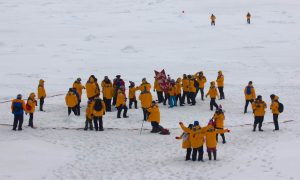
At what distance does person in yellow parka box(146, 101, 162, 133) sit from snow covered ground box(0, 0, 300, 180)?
0.38 meters

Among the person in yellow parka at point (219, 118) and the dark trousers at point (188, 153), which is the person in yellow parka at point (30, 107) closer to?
the dark trousers at point (188, 153)

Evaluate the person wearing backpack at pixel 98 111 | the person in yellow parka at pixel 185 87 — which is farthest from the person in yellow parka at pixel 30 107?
the person in yellow parka at pixel 185 87

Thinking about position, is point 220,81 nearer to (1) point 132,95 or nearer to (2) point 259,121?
(1) point 132,95

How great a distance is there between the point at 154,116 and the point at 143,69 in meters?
15.0

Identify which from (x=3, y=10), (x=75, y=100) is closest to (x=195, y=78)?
(x=75, y=100)

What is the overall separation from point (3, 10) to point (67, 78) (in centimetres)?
3319

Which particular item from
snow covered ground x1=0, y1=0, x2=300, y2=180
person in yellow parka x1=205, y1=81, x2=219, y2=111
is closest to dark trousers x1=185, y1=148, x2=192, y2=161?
snow covered ground x1=0, y1=0, x2=300, y2=180

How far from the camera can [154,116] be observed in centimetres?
1850

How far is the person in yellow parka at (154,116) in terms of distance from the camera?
1841cm

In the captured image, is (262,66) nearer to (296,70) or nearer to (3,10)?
(296,70)

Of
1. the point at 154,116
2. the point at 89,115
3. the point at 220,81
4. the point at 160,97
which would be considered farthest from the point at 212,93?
the point at 89,115

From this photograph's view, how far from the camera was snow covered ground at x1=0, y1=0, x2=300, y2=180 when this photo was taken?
14891 mm

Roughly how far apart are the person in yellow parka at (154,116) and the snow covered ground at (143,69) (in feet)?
1.24

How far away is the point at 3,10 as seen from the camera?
200 ft
